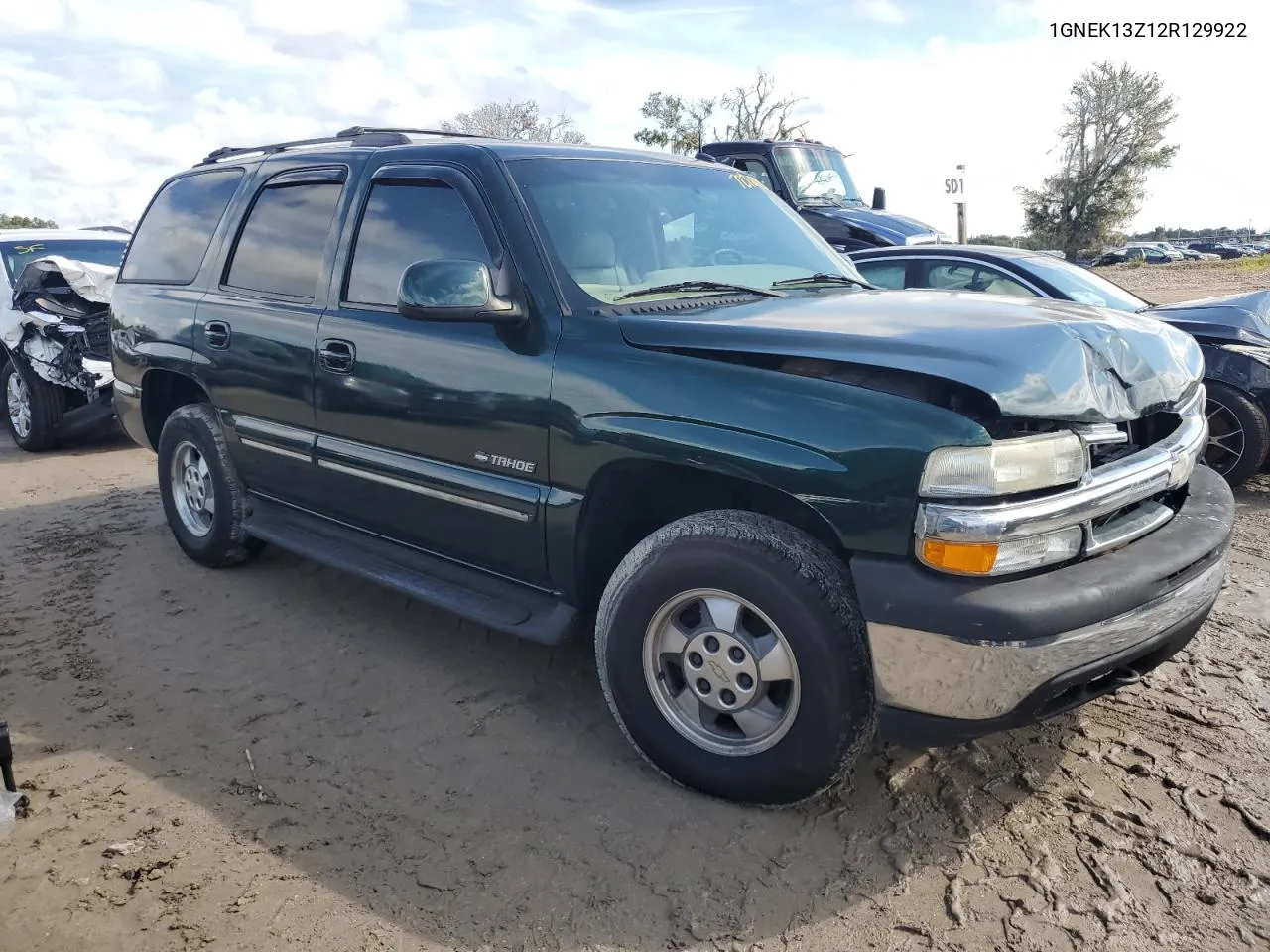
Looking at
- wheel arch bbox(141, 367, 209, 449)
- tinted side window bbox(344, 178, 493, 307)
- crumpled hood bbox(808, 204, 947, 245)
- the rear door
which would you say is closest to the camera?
tinted side window bbox(344, 178, 493, 307)

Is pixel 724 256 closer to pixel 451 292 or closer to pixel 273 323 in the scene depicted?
pixel 451 292

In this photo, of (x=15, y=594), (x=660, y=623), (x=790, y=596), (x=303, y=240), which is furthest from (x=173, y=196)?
(x=790, y=596)

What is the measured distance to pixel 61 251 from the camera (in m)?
9.19

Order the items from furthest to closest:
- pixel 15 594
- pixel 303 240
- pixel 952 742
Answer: pixel 15 594, pixel 303 240, pixel 952 742

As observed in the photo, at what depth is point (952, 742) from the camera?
2545 millimetres

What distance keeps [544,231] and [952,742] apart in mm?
2019

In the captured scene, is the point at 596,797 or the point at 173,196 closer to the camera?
the point at 596,797

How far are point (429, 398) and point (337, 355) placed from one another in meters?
0.58

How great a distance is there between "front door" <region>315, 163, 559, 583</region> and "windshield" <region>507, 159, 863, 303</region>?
0.22m

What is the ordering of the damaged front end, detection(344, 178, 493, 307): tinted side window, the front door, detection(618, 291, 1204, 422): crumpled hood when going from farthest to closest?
1. the damaged front end
2. detection(344, 178, 493, 307): tinted side window
3. the front door
4. detection(618, 291, 1204, 422): crumpled hood

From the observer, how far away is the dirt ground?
2.43 metres

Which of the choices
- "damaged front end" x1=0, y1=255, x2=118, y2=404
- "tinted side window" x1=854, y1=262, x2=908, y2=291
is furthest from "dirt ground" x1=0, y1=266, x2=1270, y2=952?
"damaged front end" x1=0, y1=255, x2=118, y2=404

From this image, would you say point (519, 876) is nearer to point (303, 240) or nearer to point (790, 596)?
point (790, 596)

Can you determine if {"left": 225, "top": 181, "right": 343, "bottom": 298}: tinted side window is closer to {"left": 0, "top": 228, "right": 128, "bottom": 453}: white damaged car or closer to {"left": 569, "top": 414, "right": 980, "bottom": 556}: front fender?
{"left": 569, "top": 414, "right": 980, "bottom": 556}: front fender
